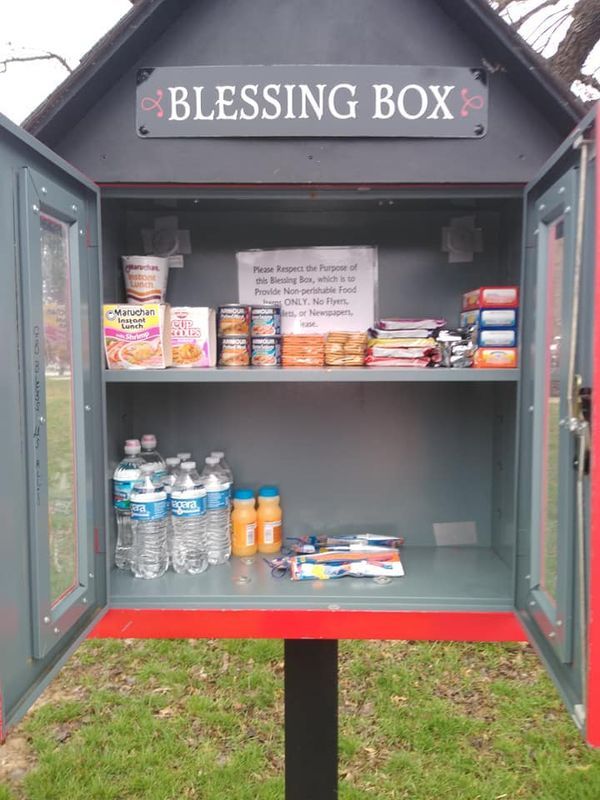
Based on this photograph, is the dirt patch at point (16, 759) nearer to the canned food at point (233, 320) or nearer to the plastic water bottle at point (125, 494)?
the plastic water bottle at point (125, 494)

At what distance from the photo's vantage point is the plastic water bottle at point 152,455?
1868mm

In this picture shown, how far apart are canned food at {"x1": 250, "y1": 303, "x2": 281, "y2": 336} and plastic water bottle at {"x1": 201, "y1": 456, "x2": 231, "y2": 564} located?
43 cm

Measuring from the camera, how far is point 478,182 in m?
1.48

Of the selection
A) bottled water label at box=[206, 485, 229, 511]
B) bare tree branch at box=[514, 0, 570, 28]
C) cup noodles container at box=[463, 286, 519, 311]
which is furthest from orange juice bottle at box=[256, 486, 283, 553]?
bare tree branch at box=[514, 0, 570, 28]

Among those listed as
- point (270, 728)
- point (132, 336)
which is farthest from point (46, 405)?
point (270, 728)

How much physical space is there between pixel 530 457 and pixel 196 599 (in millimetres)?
906

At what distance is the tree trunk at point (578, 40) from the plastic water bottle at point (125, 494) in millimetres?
3259

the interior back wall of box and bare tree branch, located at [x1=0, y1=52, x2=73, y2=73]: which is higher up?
bare tree branch, located at [x1=0, y1=52, x2=73, y2=73]

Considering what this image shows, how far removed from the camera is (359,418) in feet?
6.56

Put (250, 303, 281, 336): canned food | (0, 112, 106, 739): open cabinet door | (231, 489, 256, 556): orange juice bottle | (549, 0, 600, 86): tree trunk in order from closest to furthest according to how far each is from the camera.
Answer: (0, 112, 106, 739): open cabinet door, (250, 303, 281, 336): canned food, (231, 489, 256, 556): orange juice bottle, (549, 0, 600, 86): tree trunk

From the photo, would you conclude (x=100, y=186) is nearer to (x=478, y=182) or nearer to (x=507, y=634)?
(x=478, y=182)

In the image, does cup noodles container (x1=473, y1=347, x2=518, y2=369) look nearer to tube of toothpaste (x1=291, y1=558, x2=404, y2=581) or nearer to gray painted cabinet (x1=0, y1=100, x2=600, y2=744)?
gray painted cabinet (x1=0, y1=100, x2=600, y2=744)

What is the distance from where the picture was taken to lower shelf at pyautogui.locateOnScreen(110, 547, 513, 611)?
1.58 meters

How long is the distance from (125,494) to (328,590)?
62 centimetres
